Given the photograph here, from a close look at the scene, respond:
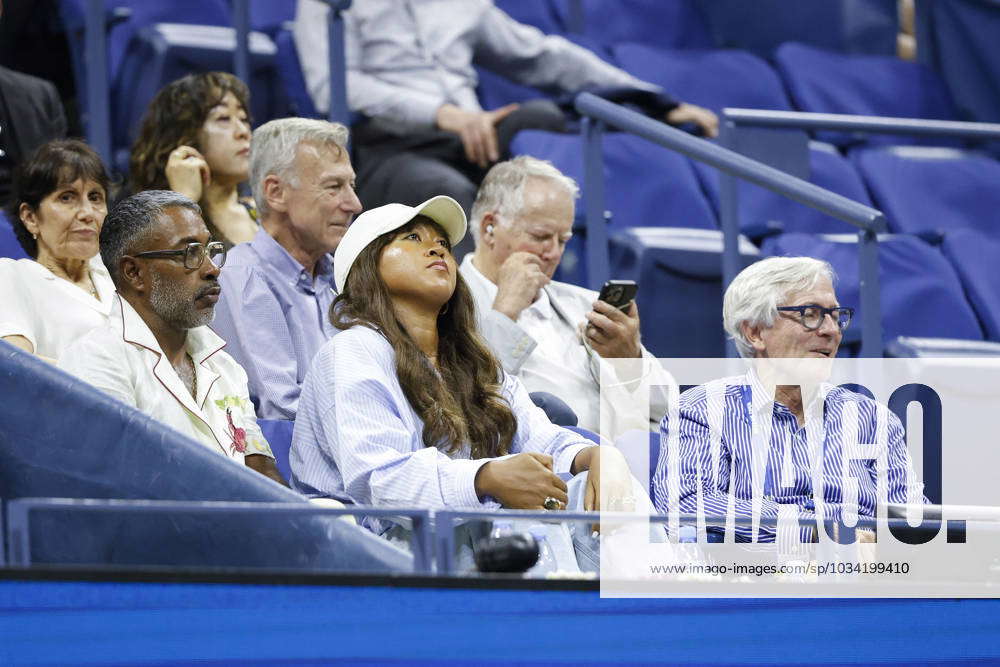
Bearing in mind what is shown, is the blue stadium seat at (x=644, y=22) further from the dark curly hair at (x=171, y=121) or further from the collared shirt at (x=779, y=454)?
the collared shirt at (x=779, y=454)

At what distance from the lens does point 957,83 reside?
18.0ft

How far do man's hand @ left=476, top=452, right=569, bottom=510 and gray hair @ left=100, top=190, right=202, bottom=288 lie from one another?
0.72 m

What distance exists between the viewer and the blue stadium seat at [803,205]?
4.49m

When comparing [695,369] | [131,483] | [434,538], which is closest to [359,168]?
[695,369]

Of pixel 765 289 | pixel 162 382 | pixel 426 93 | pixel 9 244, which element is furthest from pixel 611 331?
pixel 426 93

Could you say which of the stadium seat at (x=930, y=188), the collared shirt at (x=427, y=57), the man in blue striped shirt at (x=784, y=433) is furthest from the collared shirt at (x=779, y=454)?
the stadium seat at (x=930, y=188)

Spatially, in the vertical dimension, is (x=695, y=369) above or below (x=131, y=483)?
below

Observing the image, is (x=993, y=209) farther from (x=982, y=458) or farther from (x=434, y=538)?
(x=434, y=538)

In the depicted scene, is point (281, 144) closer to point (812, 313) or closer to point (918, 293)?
point (812, 313)

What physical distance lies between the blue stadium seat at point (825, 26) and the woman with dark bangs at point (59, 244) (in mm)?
3144

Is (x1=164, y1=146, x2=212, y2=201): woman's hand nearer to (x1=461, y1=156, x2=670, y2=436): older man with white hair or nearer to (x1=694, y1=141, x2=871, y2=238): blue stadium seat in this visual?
(x1=461, y1=156, x2=670, y2=436): older man with white hair

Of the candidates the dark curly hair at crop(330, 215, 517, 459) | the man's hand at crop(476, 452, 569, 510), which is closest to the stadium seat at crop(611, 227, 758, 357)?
the dark curly hair at crop(330, 215, 517, 459)

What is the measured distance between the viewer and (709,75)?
517 centimetres

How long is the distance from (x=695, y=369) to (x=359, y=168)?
1.01 m
